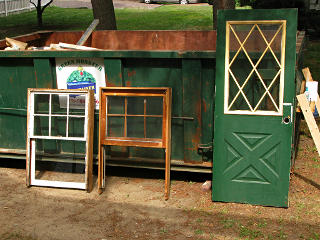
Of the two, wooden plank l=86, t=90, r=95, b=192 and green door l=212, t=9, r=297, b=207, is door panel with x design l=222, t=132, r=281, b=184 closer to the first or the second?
green door l=212, t=9, r=297, b=207

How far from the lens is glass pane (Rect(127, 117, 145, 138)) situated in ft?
19.4

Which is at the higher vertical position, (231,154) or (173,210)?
(231,154)

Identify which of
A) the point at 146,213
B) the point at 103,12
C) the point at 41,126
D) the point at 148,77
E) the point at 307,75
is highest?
the point at 103,12

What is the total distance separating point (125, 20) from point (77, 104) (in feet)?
47.6

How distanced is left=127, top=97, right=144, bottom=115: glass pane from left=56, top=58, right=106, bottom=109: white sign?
429mm

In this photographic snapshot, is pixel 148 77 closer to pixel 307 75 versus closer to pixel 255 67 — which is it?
pixel 255 67

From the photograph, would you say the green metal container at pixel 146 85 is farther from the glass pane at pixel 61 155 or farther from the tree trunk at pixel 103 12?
the tree trunk at pixel 103 12

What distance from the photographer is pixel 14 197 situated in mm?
5785

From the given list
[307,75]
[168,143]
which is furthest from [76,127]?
[307,75]

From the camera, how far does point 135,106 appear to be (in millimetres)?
5867

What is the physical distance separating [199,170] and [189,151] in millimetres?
272

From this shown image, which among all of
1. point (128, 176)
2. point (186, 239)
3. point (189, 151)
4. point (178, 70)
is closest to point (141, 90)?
point (178, 70)

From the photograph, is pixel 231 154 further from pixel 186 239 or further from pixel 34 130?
pixel 34 130

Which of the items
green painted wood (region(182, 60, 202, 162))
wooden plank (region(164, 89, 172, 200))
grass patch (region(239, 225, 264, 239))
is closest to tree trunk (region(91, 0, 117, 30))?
green painted wood (region(182, 60, 202, 162))
